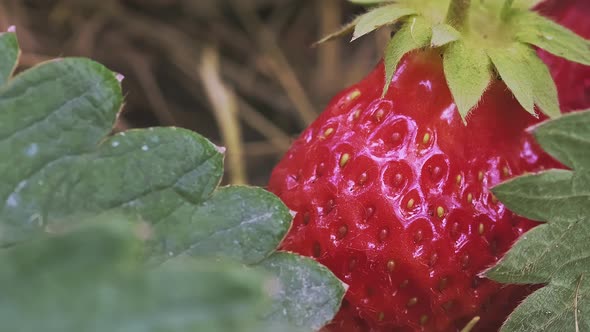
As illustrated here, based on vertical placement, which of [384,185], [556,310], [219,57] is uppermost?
[384,185]

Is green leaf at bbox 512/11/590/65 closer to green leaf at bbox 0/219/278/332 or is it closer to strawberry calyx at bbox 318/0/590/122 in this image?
strawberry calyx at bbox 318/0/590/122

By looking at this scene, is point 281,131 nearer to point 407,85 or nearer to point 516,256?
point 407,85

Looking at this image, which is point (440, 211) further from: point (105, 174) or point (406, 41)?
point (105, 174)

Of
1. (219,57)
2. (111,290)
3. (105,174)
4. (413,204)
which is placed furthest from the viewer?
(219,57)

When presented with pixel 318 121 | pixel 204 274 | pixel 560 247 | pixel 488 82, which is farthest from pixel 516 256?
pixel 204 274

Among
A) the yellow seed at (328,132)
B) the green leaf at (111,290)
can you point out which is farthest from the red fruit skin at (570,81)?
A: the green leaf at (111,290)

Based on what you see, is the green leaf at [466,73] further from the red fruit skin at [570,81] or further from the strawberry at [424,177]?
the red fruit skin at [570,81]

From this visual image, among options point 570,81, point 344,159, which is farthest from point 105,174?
point 570,81

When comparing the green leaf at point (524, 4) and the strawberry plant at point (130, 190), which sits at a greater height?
the green leaf at point (524, 4)
